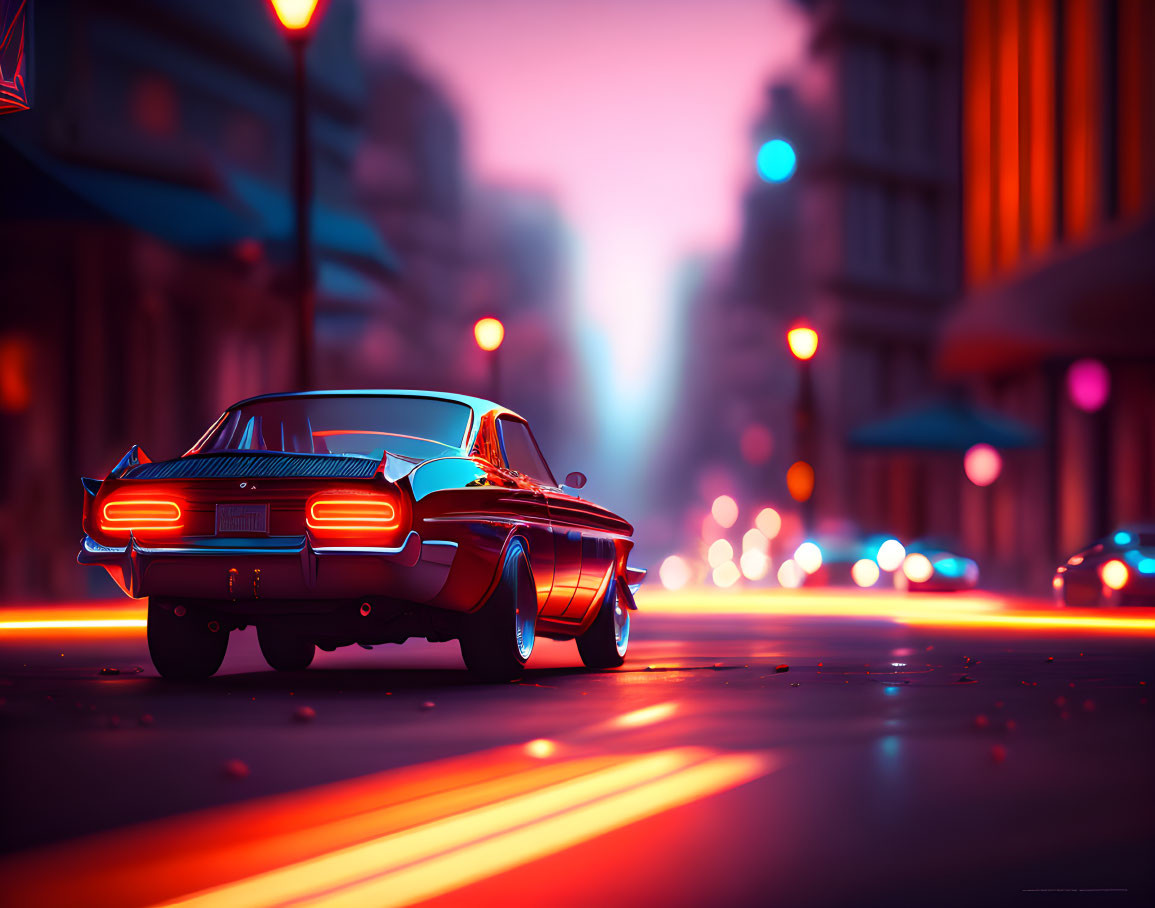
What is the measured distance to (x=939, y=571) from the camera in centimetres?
3077

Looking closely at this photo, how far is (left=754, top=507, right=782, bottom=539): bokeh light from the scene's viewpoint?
7588 cm

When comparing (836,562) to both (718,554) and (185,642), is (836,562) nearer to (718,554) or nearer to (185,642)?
(718,554)

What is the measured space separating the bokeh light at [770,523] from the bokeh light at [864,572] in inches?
1554

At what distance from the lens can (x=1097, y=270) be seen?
3844cm

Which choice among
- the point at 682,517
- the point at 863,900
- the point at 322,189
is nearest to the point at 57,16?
the point at 322,189

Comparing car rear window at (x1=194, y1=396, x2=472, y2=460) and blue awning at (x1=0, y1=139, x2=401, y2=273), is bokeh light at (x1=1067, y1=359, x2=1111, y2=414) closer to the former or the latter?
blue awning at (x1=0, y1=139, x2=401, y2=273)

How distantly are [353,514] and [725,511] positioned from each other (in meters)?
103

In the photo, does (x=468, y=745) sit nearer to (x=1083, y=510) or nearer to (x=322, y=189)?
(x=1083, y=510)

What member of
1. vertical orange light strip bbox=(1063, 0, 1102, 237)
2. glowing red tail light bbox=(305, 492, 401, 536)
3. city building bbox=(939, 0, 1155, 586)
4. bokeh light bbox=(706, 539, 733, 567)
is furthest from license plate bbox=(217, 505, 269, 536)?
bokeh light bbox=(706, 539, 733, 567)

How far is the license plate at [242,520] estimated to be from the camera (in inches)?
400

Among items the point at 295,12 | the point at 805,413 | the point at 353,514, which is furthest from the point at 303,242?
the point at 805,413

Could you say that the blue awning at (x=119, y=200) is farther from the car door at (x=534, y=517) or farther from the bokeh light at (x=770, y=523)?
the bokeh light at (x=770, y=523)

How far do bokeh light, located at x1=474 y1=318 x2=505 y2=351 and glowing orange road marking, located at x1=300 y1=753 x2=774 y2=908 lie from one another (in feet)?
74.3

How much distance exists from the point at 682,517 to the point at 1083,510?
86.3 meters
